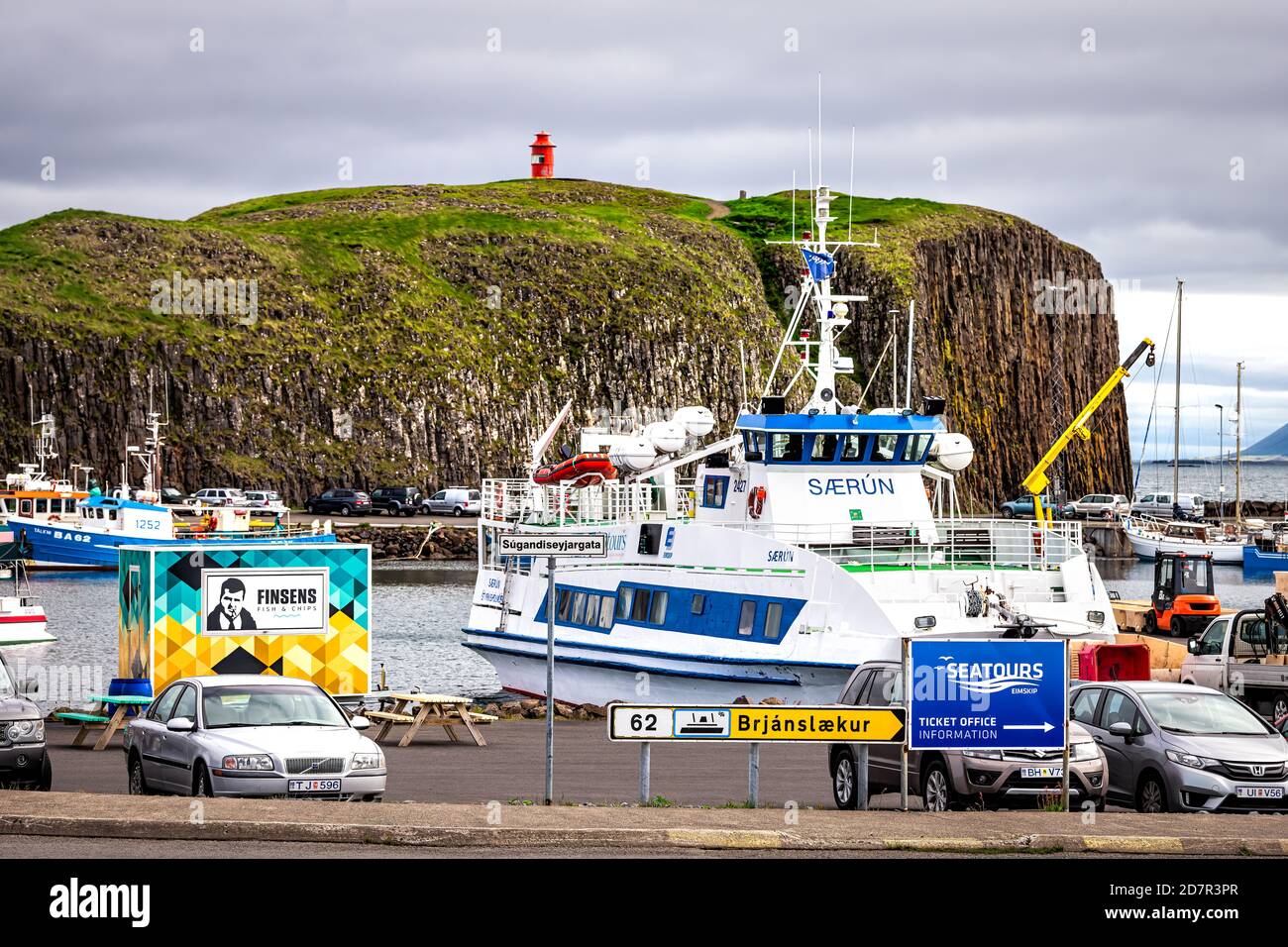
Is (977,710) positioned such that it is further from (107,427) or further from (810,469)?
(107,427)

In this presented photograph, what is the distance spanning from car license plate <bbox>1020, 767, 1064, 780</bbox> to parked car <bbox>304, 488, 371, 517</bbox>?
4031 inches

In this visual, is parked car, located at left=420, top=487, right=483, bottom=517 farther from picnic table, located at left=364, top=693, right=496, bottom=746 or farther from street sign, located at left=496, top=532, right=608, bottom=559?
street sign, located at left=496, top=532, right=608, bottom=559

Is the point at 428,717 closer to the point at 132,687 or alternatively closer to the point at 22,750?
the point at 132,687

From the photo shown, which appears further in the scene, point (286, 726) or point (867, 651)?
point (867, 651)

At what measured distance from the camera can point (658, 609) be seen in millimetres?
33469

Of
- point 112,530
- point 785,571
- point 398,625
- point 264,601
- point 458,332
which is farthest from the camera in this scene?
point 458,332

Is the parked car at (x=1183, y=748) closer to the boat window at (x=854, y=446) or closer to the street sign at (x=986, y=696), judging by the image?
the street sign at (x=986, y=696)

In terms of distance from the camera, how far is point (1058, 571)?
3078 centimetres

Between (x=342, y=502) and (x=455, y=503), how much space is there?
8233mm

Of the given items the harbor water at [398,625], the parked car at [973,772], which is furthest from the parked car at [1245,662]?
the harbor water at [398,625]

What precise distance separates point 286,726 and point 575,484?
22.2 metres

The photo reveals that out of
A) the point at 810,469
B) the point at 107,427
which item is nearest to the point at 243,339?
the point at 107,427

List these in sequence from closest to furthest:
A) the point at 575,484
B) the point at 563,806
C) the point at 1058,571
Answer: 1. the point at 563,806
2. the point at 1058,571
3. the point at 575,484

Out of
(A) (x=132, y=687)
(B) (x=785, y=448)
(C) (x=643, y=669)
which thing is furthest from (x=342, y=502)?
(A) (x=132, y=687)
